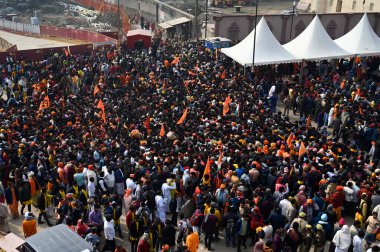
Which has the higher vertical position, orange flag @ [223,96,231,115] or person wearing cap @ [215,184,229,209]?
orange flag @ [223,96,231,115]

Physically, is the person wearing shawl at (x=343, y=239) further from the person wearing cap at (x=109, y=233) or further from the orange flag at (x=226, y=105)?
the orange flag at (x=226, y=105)

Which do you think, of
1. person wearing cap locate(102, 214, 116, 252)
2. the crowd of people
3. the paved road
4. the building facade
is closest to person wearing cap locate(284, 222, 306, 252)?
the crowd of people

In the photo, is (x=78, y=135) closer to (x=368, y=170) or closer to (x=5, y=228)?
(x=5, y=228)

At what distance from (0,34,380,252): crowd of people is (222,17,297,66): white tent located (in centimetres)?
125

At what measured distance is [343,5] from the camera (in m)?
43.1

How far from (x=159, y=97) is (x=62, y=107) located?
4060 mm

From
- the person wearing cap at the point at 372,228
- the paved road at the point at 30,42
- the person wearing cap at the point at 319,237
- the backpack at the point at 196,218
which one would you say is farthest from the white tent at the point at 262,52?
the paved road at the point at 30,42

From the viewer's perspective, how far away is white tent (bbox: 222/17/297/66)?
22266 mm

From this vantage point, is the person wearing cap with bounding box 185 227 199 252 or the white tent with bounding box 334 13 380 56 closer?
the person wearing cap with bounding box 185 227 199 252

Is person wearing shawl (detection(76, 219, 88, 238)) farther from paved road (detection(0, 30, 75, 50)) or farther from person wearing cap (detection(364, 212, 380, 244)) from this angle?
paved road (detection(0, 30, 75, 50))

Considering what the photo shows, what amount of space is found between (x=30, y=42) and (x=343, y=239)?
37748 millimetres

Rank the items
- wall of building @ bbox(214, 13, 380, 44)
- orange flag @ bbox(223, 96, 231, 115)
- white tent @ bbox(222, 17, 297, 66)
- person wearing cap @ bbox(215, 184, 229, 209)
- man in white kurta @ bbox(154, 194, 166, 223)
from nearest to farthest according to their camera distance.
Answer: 1. man in white kurta @ bbox(154, 194, 166, 223)
2. person wearing cap @ bbox(215, 184, 229, 209)
3. orange flag @ bbox(223, 96, 231, 115)
4. white tent @ bbox(222, 17, 297, 66)
5. wall of building @ bbox(214, 13, 380, 44)

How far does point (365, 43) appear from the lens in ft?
79.6

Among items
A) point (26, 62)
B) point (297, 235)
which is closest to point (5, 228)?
point (297, 235)
